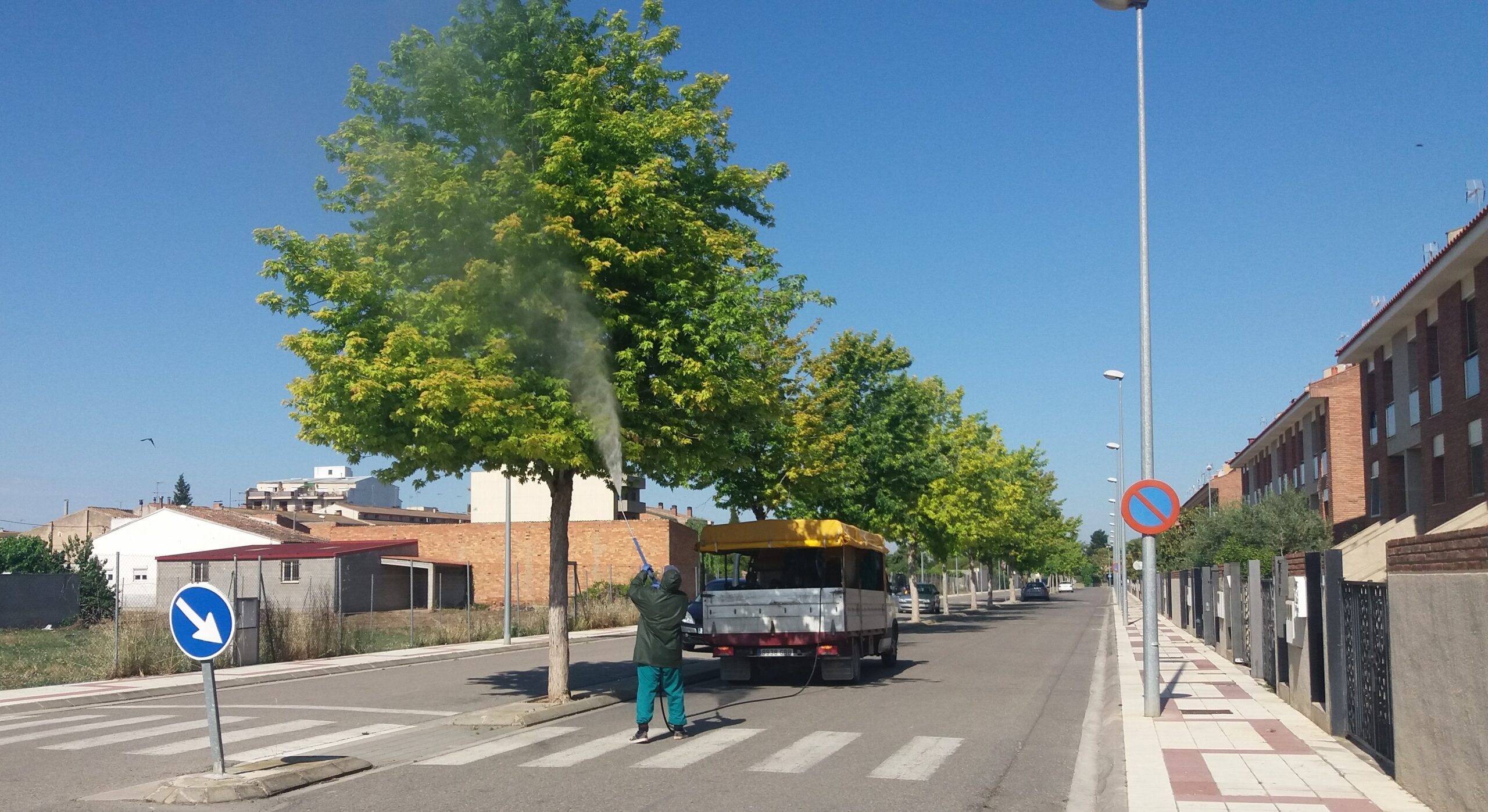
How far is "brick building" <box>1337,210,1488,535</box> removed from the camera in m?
25.3

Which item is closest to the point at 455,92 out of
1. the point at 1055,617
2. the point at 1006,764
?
the point at 1006,764

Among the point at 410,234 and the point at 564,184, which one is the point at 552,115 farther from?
the point at 410,234

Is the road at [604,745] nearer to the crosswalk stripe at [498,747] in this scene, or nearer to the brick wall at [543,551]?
the crosswalk stripe at [498,747]

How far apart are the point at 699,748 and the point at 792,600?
710cm

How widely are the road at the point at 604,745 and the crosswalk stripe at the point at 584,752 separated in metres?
0.04

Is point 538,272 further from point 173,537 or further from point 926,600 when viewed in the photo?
point 173,537

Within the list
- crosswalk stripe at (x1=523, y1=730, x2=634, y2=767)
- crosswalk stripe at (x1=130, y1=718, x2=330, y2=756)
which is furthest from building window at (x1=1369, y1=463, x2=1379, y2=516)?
crosswalk stripe at (x1=130, y1=718, x2=330, y2=756)

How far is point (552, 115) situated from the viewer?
1386cm

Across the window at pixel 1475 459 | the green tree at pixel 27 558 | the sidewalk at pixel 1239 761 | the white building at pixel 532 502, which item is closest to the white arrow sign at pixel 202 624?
the sidewalk at pixel 1239 761

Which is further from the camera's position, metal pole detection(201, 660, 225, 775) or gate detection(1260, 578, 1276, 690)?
gate detection(1260, 578, 1276, 690)

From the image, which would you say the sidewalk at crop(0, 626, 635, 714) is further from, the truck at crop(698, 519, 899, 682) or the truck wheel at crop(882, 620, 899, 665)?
the truck wheel at crop(882, 620, 899, 665)

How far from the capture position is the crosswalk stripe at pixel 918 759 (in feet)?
32.7

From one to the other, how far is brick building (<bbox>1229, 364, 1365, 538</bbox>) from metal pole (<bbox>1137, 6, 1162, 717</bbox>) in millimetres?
26674

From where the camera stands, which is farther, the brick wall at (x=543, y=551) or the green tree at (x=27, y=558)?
the brick wall at (x=543, y=551)
